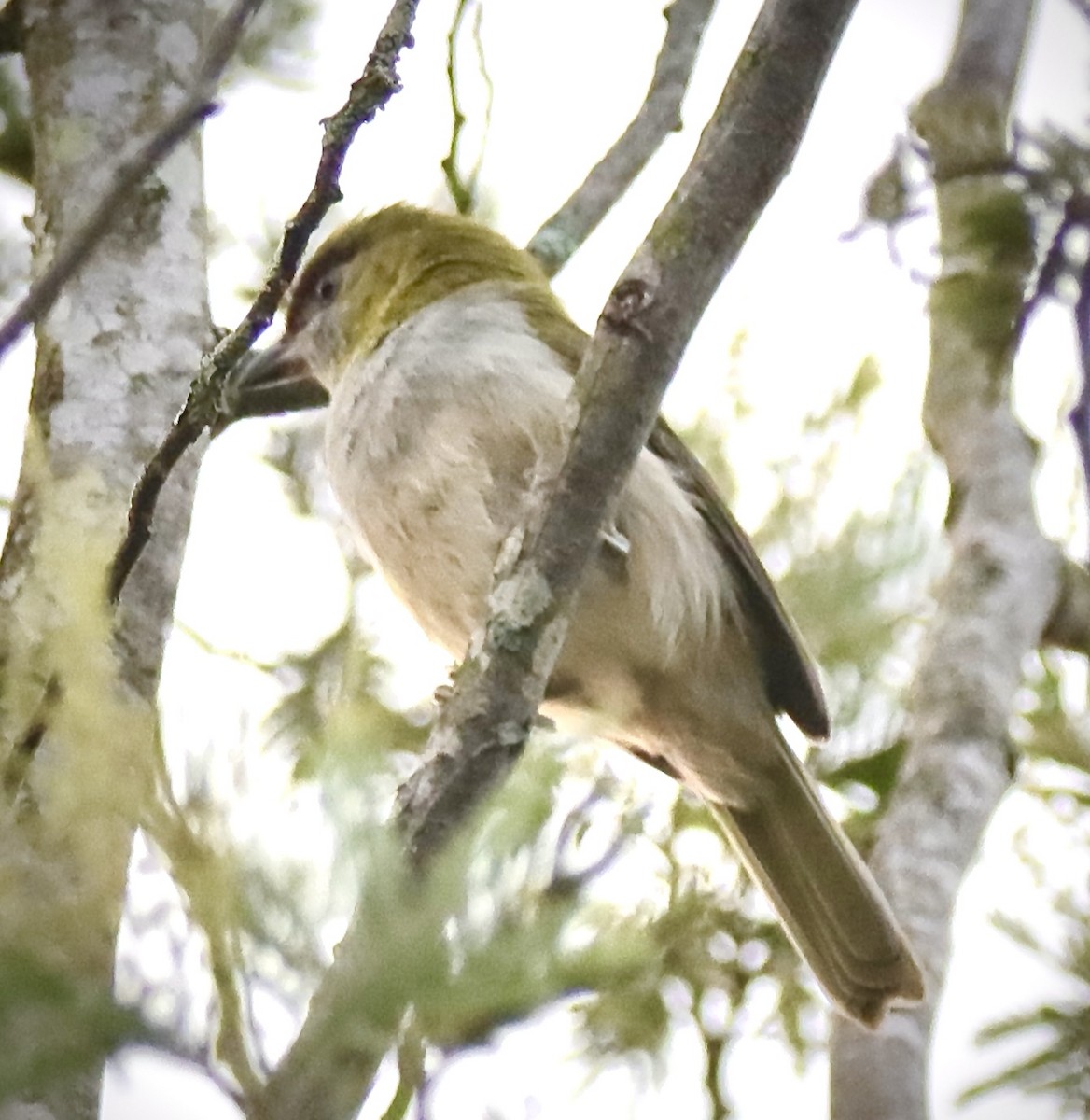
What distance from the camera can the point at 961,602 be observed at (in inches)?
119

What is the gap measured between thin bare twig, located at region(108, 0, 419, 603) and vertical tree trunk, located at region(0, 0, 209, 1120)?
0.13 m

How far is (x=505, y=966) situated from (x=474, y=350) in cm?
204

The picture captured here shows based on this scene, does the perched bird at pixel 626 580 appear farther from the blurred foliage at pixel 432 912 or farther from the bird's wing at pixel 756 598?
the blurred foliage at pixel 432 912

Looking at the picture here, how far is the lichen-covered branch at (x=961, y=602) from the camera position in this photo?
2412mm

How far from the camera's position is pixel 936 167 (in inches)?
131

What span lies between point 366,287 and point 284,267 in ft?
5.92

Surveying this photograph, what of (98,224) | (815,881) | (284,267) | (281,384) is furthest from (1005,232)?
(281,384)

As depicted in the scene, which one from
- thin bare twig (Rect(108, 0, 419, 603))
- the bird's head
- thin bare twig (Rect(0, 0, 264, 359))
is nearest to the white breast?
the bird's head

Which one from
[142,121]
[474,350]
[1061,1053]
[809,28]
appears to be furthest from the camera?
[474,350]

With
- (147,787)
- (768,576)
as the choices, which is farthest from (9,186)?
(147,787)

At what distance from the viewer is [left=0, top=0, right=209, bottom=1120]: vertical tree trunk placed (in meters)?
1.81

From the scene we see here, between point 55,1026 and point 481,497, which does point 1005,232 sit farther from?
point 481,497

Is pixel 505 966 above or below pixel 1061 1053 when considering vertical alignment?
above

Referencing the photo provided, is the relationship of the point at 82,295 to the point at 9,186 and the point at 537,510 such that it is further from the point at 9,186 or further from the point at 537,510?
the point at 537,510
